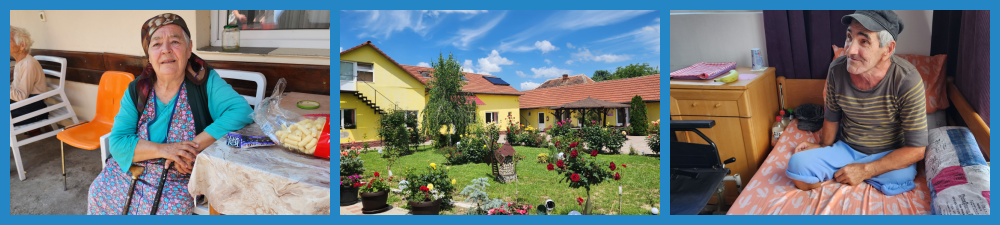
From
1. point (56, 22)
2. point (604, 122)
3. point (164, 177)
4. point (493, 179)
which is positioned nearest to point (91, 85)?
point (56, 22)

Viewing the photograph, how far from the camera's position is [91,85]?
297cm

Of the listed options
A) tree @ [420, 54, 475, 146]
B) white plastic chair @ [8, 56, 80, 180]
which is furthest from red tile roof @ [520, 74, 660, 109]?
white plastic chair @ [8, 56, 80, 180]

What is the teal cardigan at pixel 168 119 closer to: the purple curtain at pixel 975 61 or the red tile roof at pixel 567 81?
the red tile roof at pixel 567 81

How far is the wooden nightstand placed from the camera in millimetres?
2572

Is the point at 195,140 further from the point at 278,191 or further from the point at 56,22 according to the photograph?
the point at 56,22

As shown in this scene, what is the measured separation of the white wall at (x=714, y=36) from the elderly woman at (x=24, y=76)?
12.2ft

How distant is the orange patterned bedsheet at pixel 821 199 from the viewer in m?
2.15

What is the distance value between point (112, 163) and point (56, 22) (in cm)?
102

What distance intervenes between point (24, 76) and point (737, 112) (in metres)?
4.09

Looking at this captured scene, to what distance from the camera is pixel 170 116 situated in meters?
2.59

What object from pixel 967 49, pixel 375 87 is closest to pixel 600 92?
pixel 375 87

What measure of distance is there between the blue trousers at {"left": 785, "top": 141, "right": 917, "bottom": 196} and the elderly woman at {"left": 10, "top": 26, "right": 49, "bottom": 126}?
13.8 feet

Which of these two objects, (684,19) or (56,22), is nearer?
(684,19)

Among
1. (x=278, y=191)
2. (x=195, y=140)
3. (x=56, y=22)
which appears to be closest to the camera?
(x=278, y=191)
